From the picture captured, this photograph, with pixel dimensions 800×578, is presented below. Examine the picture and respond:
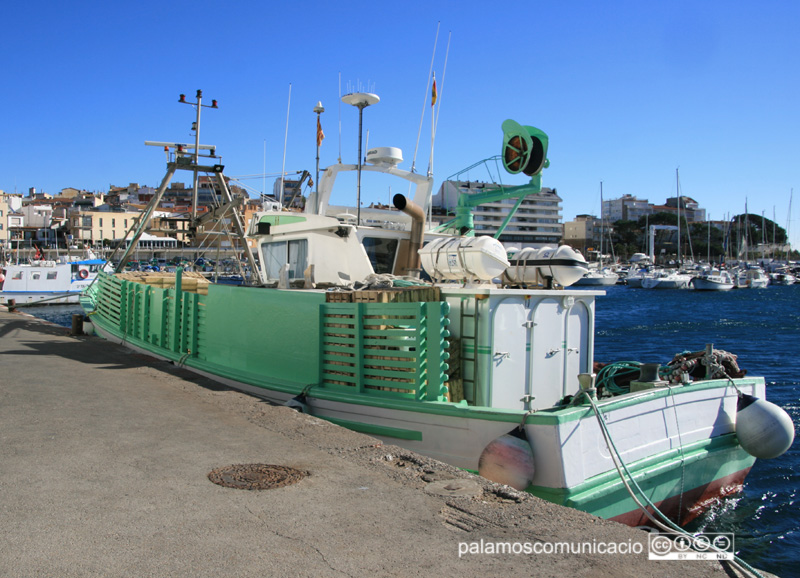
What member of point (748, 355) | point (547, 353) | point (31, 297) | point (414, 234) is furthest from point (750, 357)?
point (31, 297)

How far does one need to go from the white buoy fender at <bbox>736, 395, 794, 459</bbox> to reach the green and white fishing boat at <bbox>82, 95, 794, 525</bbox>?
0.02 metres

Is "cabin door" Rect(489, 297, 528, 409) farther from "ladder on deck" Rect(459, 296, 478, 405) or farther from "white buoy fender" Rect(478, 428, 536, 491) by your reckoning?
"white buoy fender" Rect(478, 428, 536, 491)

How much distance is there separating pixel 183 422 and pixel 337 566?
3442 mm

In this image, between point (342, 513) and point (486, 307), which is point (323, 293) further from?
point (342, 513)

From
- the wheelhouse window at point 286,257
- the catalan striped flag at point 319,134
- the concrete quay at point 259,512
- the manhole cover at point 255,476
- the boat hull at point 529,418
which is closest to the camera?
the concrete quay at point 259,512

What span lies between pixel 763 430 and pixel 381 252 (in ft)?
18.2

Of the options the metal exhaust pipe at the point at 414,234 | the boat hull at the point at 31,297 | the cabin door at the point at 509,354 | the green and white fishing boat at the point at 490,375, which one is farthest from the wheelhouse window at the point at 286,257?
the boat hull at the point at 31,297

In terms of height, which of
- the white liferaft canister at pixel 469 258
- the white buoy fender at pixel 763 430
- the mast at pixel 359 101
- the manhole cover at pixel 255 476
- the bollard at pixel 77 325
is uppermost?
the mast at pixel 359 101

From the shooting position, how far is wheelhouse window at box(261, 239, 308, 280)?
960cm

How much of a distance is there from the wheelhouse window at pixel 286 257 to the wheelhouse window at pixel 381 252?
1.01 meters

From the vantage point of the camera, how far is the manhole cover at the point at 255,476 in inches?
170

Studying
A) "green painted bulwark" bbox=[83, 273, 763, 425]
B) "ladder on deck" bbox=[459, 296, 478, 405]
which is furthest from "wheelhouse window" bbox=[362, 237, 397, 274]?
"ladder on deck" bbox=[459, 296, 478, 405]

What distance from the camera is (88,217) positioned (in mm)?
88688

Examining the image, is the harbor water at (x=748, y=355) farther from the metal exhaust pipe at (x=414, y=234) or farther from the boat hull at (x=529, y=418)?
the metal exhaust pipe at (x=414, y=234)
